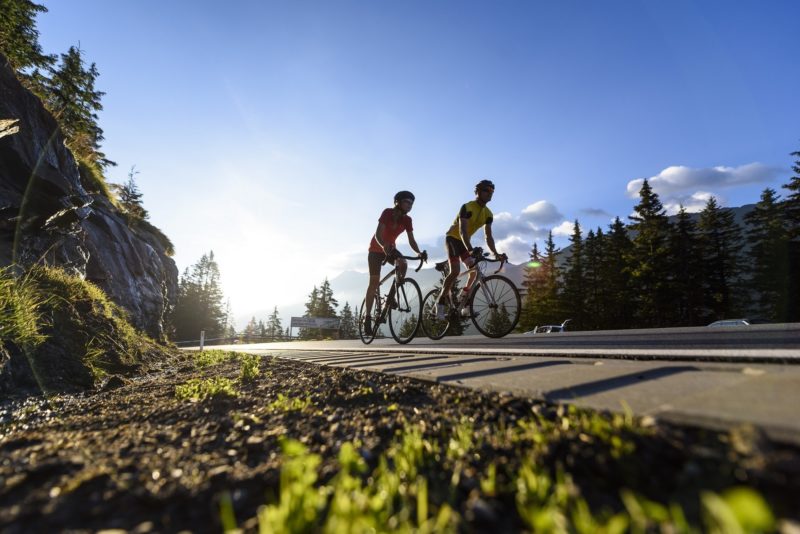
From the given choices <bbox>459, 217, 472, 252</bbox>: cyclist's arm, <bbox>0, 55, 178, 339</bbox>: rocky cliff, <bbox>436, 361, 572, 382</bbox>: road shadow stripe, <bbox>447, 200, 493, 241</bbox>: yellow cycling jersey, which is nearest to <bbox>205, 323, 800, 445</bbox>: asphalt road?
<bbox>436, 361, 572, 382</bbox>: road shadow stripe

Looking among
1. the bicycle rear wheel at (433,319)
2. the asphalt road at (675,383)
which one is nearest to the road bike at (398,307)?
the bicycle rear wheel at (433,319)

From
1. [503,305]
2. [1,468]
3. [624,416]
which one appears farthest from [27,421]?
[503,305]

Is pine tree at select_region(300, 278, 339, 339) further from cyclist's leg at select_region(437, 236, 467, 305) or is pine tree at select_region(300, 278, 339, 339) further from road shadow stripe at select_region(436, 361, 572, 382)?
road shadow stripe at select_region(436, 361, 572, 382)

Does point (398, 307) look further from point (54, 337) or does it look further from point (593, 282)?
point (593, 282)

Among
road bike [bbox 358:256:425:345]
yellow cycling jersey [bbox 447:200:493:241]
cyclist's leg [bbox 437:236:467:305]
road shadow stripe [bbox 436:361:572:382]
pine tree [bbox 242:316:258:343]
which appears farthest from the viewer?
pine tree [bbox 242:316:258:343]

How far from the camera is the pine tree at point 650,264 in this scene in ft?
126

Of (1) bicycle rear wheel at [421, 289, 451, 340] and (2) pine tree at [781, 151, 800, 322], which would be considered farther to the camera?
(2) pine tree at [781, 151, 800, 322]

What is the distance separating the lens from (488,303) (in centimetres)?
746

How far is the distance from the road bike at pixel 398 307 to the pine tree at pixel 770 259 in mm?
44605

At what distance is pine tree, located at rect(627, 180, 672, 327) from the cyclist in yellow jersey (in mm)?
38505

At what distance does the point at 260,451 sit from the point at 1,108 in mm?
10429

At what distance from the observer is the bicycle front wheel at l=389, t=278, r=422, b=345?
334 inches

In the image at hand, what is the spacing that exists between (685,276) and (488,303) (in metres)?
40.8

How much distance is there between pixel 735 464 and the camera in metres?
1.04
